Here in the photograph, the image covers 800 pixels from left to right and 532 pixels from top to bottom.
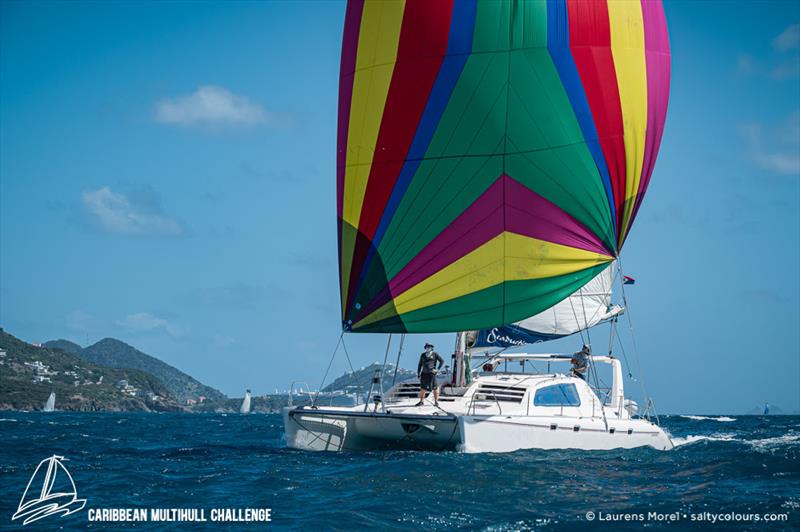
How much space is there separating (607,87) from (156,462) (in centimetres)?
1021

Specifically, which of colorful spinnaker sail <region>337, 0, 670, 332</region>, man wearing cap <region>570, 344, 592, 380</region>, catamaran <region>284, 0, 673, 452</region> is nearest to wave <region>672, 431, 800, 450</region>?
man wearing cap <region>570, 344, 592, 380</region>

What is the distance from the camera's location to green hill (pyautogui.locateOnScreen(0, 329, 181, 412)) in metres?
94.1

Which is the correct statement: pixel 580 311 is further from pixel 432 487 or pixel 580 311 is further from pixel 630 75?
pixel 432 487

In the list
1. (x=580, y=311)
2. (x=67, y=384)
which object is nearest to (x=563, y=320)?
(x=580, y=311)

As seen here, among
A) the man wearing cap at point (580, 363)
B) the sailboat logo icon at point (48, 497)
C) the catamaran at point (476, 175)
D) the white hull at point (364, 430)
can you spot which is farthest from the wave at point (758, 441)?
the sailboat logo icon at point (48, 497)

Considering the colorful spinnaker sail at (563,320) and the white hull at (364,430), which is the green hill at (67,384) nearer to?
the colorful spinnaker sail at (563,320)

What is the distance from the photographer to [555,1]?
51.0ft

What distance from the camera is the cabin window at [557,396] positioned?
16312mm

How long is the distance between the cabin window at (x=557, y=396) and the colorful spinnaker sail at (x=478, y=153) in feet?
5.41

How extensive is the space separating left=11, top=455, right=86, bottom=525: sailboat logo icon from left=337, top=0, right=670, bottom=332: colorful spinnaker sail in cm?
582

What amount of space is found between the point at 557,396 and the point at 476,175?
451cm

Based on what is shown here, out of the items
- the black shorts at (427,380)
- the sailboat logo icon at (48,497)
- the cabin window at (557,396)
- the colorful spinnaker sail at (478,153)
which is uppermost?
the colorful spinnaker sail at (478,153)

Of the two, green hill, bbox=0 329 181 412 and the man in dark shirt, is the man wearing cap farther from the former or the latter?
green hill, bbox=0 329 181 412

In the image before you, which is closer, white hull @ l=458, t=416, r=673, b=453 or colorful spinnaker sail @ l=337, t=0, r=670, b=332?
white hull @ l=458, t=416, r=673, b=453
